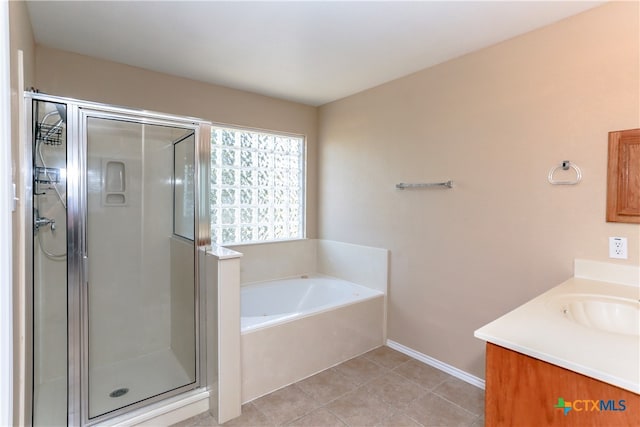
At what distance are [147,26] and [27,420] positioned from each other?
2.25 m

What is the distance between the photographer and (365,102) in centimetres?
315

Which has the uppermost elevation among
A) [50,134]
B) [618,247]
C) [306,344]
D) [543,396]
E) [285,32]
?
[285,32]

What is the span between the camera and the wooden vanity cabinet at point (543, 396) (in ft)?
2.75

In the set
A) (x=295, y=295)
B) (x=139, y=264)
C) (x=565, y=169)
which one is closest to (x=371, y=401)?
(x=295, y=295)

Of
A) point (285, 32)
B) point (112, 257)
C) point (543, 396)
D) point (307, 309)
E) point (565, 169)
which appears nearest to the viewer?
point (543, 396)

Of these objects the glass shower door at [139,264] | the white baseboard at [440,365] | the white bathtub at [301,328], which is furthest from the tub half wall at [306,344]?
the glass shower door at [139,264]

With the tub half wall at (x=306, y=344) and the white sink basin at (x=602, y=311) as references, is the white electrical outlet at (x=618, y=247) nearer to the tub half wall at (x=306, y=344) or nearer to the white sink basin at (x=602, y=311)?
the white sink basin at (x=602, y=311)

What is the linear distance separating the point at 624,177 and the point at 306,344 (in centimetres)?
220

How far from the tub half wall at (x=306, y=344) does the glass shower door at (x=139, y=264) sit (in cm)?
40

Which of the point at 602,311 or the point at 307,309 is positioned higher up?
the point at 602,311

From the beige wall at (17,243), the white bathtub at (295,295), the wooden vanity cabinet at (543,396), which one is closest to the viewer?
the wooden vanity cabinet at (543,396)

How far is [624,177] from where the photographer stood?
165 cm

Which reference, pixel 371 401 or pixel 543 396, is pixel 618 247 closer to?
pixel 543 396

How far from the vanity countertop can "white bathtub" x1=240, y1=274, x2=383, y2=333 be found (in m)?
1.74
